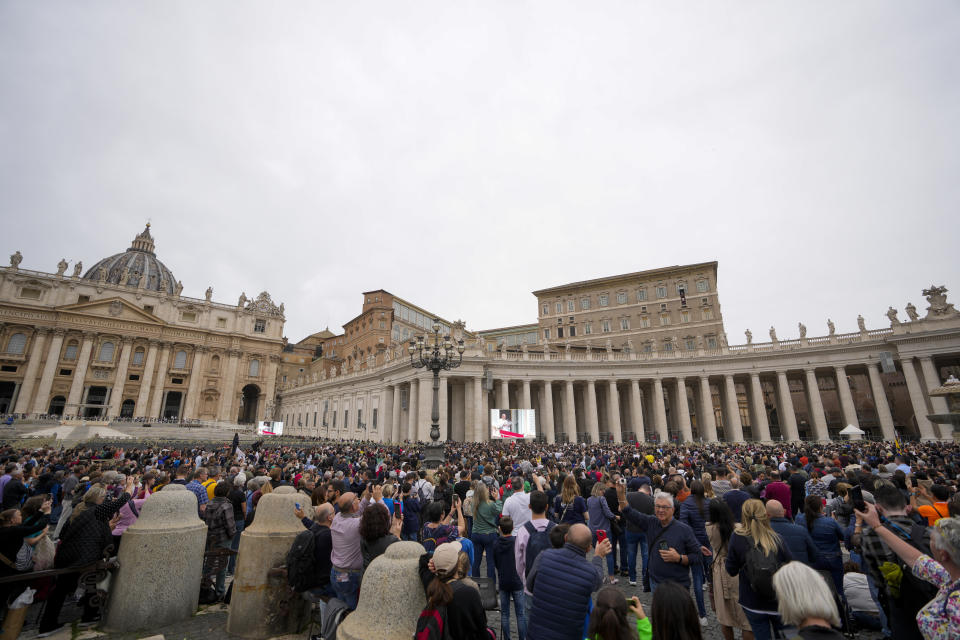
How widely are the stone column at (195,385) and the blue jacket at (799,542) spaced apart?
7370 centimetres

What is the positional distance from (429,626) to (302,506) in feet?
13.7

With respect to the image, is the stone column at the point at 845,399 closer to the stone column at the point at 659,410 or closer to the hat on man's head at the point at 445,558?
the stone column at the point at 659,410

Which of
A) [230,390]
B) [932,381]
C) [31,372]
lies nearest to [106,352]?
[31,372]

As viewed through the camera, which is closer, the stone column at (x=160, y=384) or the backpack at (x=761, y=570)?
the backpack at (x=761, y=570)

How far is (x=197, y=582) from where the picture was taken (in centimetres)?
576

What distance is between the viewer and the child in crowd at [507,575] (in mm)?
5492

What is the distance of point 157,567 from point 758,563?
276 inches

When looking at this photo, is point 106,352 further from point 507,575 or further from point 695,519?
point 695,519

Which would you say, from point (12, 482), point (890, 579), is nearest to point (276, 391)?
point (12, 482)

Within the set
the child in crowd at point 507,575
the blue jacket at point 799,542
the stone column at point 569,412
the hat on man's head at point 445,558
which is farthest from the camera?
the stone column at point 569,412

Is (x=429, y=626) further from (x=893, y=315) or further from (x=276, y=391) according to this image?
(x=276, y=391)

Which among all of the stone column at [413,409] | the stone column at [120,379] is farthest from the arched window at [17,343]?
the stone column at [413,409]

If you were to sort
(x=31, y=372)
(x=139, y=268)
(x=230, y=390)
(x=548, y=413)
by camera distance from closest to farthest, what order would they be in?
(x=548, y=413), (x=31, y=372), (x=230, y=390), (x=139, y=268)

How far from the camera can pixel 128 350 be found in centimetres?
5894
